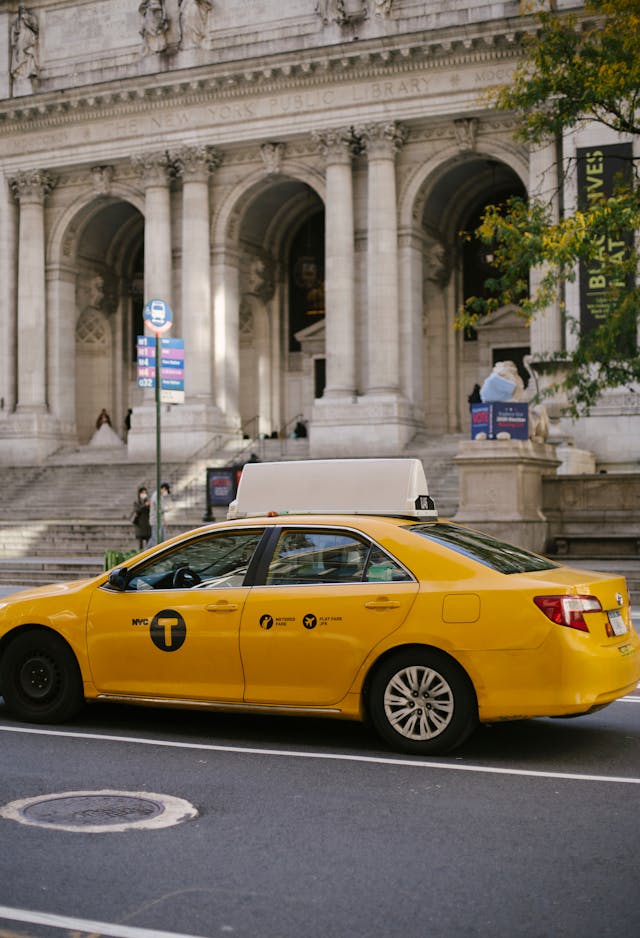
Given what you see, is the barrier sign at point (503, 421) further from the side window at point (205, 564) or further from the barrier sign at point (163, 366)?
the side window at point (205, 564)

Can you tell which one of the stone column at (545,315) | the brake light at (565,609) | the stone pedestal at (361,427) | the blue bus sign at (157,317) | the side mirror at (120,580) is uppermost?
the stone column at (545,315)

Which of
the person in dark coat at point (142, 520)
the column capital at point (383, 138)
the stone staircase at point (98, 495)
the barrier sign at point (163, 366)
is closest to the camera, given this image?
the barrier sign at point (163, 366)

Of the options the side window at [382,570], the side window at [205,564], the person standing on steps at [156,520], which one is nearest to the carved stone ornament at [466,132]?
the person standing on steps at [156,520]

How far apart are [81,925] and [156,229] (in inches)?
1480

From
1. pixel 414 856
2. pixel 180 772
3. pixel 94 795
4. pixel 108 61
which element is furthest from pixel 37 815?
pixel 108 61

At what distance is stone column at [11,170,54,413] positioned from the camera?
42406 millimetres

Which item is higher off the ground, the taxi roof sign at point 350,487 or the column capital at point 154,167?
the column capital at point 154,167

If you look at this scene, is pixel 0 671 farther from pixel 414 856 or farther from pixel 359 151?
pixel 359 151

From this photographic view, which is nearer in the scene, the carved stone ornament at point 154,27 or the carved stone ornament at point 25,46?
the carved stone ornament at point 154,27

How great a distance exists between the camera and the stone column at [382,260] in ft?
123

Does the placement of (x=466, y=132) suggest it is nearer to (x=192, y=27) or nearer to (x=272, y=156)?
(x=272, y=156)

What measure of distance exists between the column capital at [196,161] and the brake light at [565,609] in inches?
1360

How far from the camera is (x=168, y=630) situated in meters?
8.12

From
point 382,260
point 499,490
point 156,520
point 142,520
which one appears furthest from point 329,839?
point 382,260
